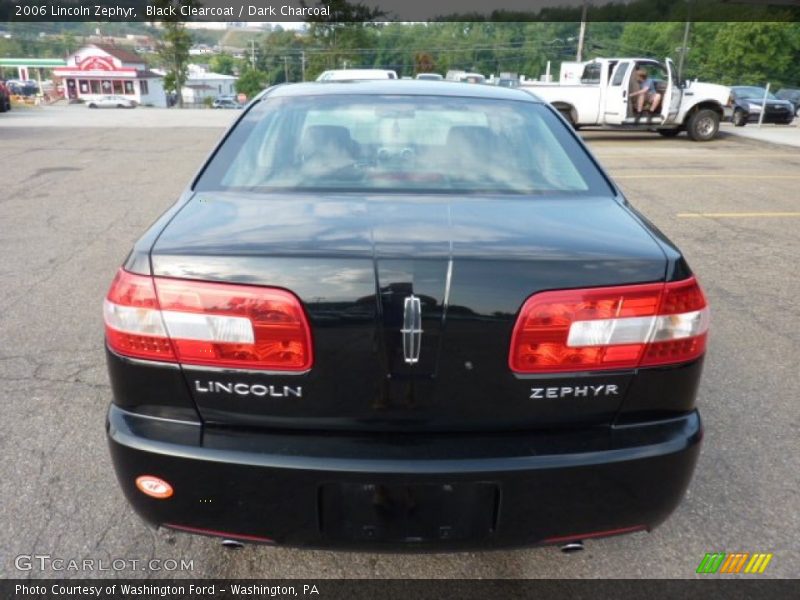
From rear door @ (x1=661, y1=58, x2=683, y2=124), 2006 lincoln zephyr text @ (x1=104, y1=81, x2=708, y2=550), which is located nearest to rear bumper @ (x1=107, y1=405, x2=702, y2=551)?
2006 lincoln zephyr text @ (x1=104, y1=81, x2=708, y2=550)

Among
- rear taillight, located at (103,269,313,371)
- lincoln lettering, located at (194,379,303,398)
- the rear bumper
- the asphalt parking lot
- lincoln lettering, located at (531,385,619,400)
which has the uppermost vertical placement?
rear taillight, located at (103,269,313,371)

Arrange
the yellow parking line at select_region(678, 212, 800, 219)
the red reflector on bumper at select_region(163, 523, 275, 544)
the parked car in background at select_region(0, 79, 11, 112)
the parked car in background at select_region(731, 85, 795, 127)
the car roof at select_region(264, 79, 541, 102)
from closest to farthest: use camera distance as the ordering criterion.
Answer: the red reflector on bumper at select_region(163, 523, 275, 544) → the car roof at select_region(264, 79, 541, 102) → the yellow parking line at select_region(678, 212, 800, 219) → the parked car in background at select_region(731, 85, 795, 127) → the parked car in background at select_region(0, 79, 11, 112)

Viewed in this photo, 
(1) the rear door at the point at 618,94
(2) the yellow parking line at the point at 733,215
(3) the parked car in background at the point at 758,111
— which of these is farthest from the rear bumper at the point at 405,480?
(3) the parked car in background at the point at 758,111

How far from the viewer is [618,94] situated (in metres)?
15.8

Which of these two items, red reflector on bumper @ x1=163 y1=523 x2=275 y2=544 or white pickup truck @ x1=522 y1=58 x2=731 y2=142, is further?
white pickup truck @ x1=522 y1=58 x2=731 y2=142

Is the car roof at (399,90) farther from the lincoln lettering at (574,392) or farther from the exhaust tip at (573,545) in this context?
the exhaust tip at (573,545)

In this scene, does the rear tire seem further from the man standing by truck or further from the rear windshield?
the rear windshield

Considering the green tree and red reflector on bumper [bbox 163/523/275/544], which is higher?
the green tree

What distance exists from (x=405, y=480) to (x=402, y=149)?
1.42 meters

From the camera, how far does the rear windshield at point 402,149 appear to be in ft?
7.51

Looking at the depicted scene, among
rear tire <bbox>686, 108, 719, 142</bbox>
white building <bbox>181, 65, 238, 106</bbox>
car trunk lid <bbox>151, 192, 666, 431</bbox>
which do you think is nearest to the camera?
car trunk lid <bbox>151, 192, 666, 431</bbox>

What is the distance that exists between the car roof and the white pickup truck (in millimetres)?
13485

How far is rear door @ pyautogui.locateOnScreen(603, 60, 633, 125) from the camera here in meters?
15.7

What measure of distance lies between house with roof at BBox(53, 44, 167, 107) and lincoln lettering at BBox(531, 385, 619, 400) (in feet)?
250
